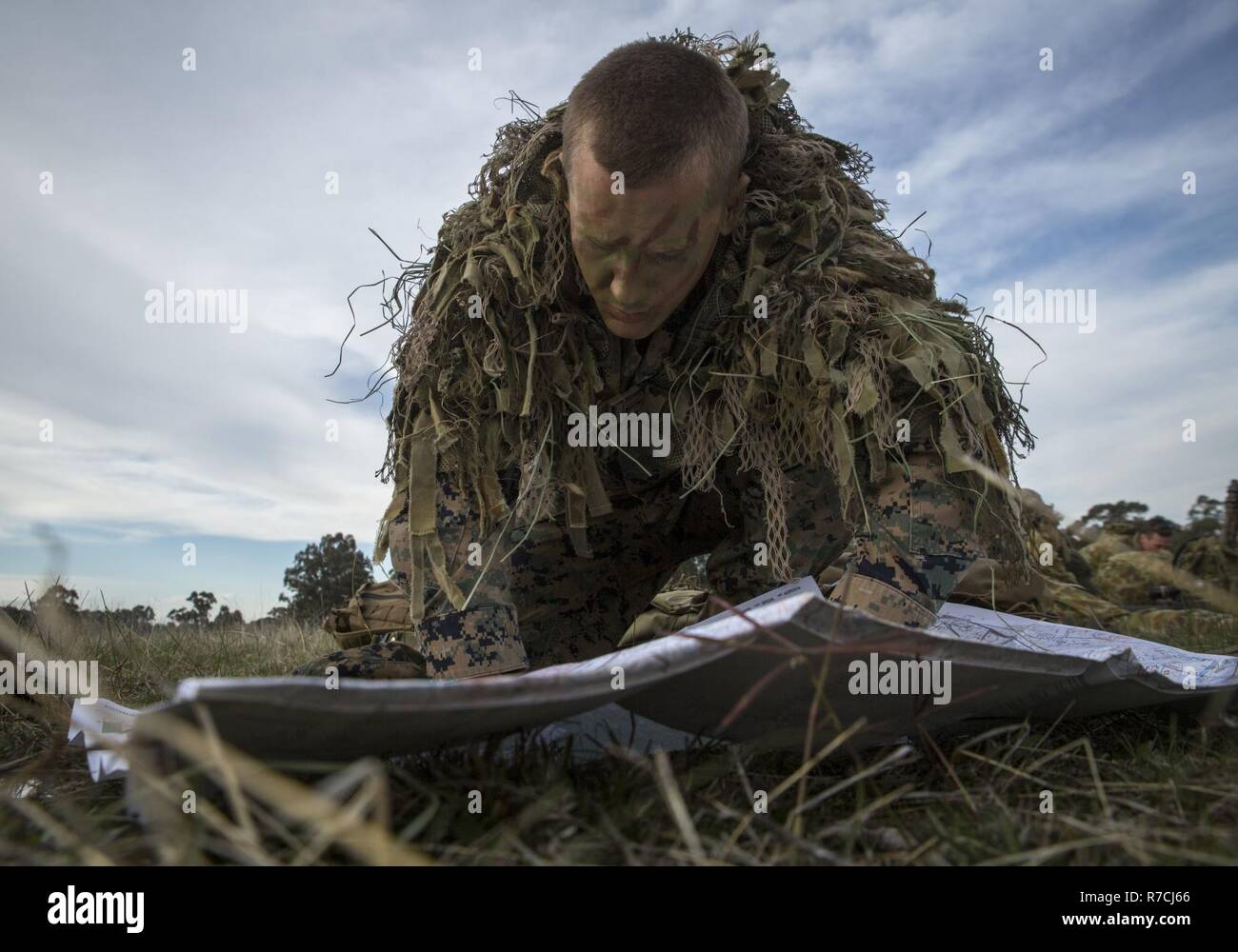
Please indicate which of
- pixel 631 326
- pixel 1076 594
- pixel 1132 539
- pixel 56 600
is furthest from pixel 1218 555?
pixel 56 600

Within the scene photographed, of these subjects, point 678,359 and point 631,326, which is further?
point 678,359

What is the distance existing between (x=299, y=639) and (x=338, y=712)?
118 inches

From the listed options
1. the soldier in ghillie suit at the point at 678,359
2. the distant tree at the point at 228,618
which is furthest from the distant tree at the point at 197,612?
the soldier in ghillie suit at the point at 678,359

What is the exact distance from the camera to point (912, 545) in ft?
5.89

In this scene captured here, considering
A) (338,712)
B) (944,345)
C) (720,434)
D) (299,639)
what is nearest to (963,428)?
(944,345)

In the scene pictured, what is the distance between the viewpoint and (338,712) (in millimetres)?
941

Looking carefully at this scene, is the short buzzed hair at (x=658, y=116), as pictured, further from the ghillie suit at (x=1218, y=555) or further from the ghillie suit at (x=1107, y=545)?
the ghillie suit at (x=1107, y=545)

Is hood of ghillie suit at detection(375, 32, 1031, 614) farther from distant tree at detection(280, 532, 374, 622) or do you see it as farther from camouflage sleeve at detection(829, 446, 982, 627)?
distant tree at detection(280, 532, 374, 622)

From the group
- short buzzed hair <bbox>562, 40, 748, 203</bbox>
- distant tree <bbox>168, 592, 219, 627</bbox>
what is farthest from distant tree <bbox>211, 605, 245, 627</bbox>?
short buzzed hair <bbox>562, 40, 748, 203</bbox>

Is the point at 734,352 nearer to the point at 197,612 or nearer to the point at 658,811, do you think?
the point at 658,811

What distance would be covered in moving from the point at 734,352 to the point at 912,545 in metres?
0.64

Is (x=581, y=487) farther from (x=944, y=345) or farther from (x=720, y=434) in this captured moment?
(x=944, y=345)

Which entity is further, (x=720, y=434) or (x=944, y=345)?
(x=720, y=434)
